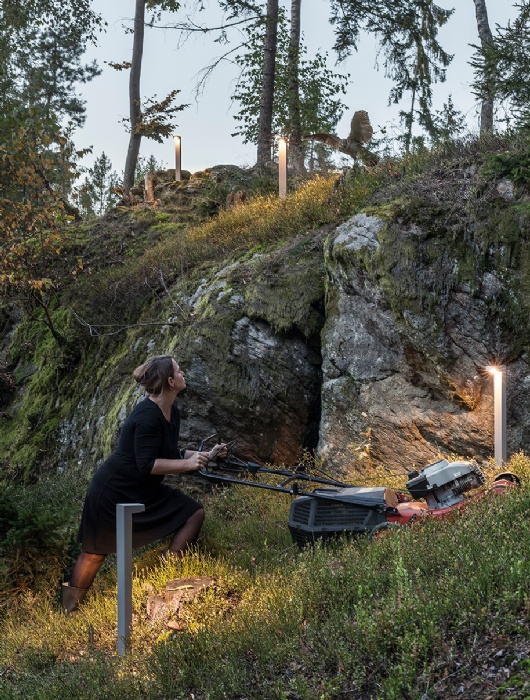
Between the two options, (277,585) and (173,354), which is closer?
(277,585)

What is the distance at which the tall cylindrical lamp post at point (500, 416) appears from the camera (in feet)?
20.7

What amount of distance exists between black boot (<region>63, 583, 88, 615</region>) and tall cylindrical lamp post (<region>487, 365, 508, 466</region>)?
370 cm

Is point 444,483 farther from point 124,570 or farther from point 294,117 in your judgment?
point 294,117

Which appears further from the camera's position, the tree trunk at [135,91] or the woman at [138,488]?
the tree trunk at [135,91]

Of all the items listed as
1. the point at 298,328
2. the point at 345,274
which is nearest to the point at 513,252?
the point at 345,274

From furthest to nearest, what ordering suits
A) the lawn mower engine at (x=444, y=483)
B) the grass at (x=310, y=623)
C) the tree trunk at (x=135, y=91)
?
the tree trunk at (x=135, y=91), the lawn mower engine at (x=444, y=483), the grass at (x=310, y=623)

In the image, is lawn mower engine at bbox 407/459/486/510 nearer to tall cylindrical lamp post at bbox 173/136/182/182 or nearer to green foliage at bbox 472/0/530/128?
green foliage at bbox 472/0/530/128

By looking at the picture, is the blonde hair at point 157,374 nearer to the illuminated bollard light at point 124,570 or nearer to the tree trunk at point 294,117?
the illuminated bollard light at point 124,570

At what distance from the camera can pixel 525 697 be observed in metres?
2.67

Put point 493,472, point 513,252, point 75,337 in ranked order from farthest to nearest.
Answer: point 75,337 → point 513,252 → point 493,472

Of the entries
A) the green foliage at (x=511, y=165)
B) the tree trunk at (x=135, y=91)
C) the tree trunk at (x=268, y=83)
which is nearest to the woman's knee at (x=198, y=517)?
the green foliage at (x=511, y=165)

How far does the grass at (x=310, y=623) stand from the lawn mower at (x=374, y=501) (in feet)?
0.63

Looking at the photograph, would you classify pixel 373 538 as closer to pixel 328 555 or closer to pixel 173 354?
pixel 328 555

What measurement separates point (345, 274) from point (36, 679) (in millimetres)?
5239
